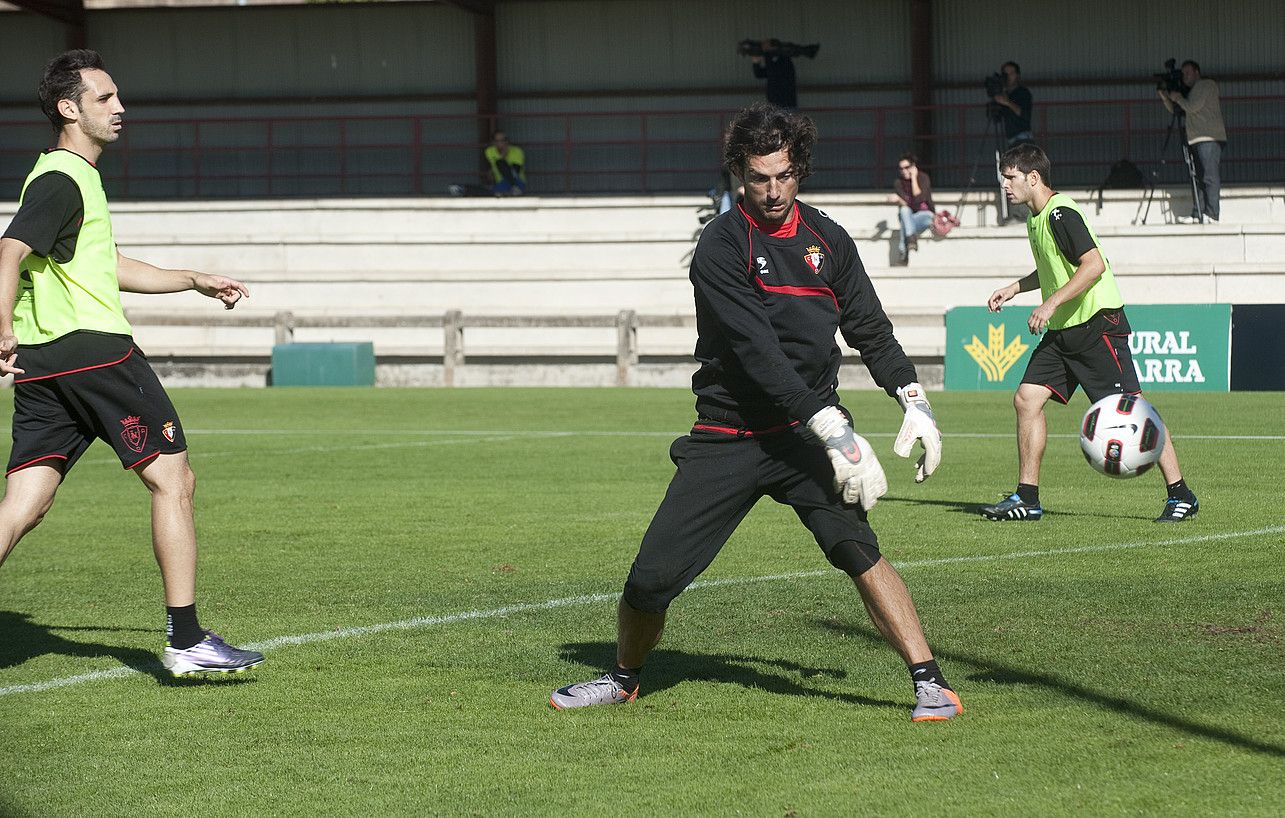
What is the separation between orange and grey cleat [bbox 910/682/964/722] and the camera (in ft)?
16.6

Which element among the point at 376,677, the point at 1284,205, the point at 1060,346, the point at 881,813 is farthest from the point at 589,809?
the point at 1284,205

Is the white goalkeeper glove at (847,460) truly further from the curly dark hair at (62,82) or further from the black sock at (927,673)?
the curly dark hair at (62,82)

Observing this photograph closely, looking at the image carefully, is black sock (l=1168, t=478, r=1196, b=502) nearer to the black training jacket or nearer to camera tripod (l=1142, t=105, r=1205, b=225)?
the black training jacket

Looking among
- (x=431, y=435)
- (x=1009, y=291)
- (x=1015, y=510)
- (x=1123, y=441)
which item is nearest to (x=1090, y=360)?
(x=1009, y=291)

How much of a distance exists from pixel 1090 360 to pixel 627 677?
5.34 meters

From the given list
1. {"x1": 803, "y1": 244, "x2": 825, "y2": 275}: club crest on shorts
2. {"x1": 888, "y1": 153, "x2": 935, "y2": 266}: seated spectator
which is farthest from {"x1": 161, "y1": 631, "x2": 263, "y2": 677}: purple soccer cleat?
{"x1": 888, "y1": 153, "x2": 935, "y2": 266}: seated spectator

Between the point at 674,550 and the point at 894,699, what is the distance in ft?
2.96

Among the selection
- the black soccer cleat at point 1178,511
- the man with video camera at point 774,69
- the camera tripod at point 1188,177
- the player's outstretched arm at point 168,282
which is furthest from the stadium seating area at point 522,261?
the player's outstretched arm at point 168,282

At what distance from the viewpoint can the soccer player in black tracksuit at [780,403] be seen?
5000mm

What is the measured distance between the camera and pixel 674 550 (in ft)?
17.3

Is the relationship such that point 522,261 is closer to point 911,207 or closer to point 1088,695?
point 911,207

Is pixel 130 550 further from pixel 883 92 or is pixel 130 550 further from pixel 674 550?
pixel 883 92

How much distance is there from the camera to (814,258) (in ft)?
16.9

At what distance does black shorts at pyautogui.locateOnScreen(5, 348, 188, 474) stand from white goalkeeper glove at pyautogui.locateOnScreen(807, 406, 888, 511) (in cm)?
233
